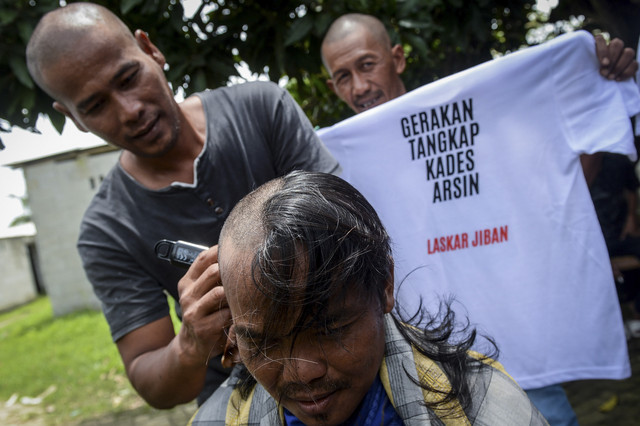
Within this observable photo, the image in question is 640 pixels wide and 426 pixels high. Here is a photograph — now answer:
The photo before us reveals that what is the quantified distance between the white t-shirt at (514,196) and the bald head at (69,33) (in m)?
1.00

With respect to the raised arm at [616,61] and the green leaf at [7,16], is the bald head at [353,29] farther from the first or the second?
the green leaf at [7,16]

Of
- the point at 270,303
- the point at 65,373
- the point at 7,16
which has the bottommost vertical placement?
the point at 65,373

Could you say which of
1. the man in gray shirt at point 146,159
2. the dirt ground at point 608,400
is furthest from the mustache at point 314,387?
the dirt ground at point 608,400

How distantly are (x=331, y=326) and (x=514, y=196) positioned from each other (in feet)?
A: 4.43

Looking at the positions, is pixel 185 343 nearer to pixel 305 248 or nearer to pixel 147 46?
pixel 305 248

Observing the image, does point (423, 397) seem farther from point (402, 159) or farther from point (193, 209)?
point (402, 159)

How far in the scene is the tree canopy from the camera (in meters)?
2.69

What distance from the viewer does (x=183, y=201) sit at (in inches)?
67.6

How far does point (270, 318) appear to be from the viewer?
968 mm

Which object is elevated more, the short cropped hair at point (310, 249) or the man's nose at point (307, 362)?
the short cropped hair at point (310, 249)

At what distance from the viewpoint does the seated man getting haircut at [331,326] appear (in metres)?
0.95

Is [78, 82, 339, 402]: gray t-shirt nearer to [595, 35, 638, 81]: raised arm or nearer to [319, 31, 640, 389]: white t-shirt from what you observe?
[319, 31, 640, 389]: white t-shirt

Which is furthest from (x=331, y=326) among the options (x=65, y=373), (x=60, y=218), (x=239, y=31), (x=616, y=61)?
(x=60, y=218)

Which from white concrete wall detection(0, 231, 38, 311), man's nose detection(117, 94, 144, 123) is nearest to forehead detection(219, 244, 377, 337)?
man's nose detection(117, 94, 144, 123)
